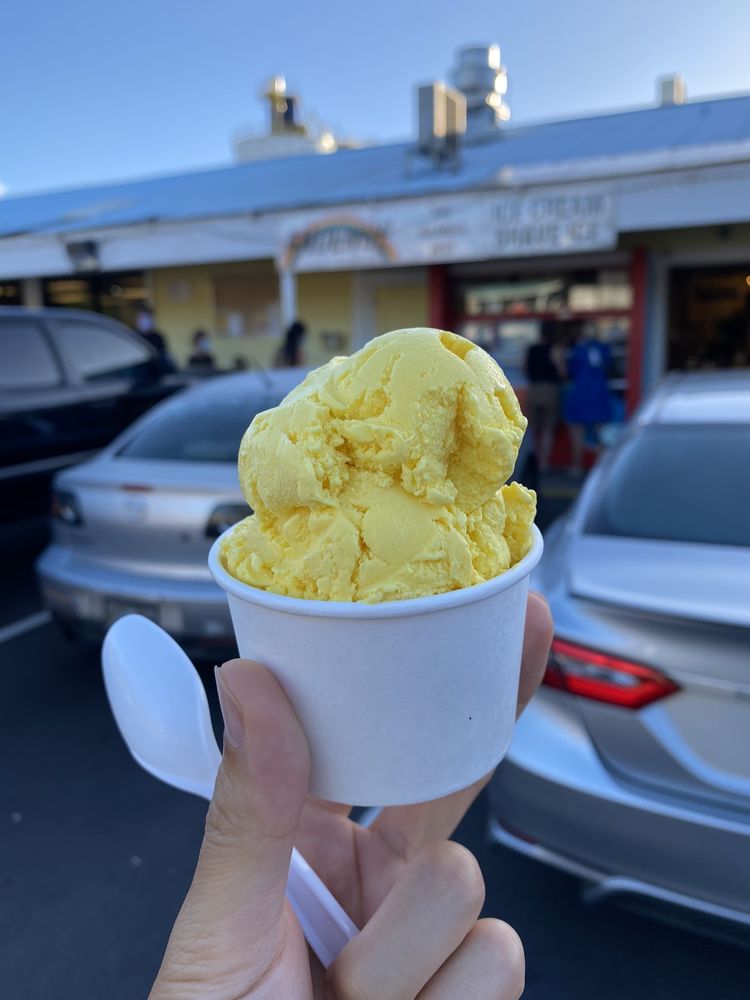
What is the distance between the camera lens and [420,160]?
12039mm

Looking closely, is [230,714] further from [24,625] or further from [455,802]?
[24,625]

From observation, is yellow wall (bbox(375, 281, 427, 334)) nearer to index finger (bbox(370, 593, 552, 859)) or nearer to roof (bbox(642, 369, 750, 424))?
roof (bbox(642, 369, 750, 424))

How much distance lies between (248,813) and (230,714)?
0.15m

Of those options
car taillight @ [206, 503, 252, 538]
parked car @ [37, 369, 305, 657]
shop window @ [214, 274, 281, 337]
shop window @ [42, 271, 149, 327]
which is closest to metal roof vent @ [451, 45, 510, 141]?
shop window @ [214, 274, 281, 337]

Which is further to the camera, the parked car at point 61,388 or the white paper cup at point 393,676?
the parked car at point 61,388

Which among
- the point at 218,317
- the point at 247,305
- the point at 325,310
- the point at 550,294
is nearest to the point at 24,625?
the point at 550,294

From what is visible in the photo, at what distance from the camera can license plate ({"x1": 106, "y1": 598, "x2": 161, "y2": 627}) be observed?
3814mm

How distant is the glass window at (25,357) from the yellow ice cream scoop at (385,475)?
5489 mm

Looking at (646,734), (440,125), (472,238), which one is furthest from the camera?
(440,125)

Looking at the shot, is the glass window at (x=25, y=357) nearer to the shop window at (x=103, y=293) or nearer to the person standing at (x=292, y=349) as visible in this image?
the person standing at (x=292, y=349)

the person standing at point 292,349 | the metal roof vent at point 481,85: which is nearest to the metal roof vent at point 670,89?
the metal roof vent at point 481,85

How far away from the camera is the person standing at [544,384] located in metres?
10.3

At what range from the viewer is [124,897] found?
9.13ft

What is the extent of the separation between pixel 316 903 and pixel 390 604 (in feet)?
2.18
